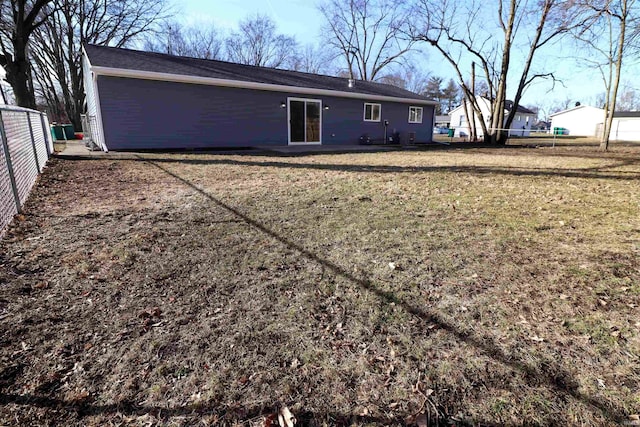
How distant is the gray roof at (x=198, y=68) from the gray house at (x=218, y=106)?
4 cm

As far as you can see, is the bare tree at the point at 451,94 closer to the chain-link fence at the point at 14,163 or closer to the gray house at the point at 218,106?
the gray house at the point at 218,106

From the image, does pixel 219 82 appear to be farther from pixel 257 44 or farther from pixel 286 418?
pixel 257 44

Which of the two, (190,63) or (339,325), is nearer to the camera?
(339,325)

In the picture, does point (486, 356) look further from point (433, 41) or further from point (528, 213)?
point (433, 41)

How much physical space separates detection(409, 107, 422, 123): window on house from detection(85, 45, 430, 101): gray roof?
1.76 metres

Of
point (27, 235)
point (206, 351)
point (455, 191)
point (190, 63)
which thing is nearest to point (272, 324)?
point (206, 351)

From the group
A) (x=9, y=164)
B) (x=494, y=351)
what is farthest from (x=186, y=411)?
(x=9, y=164)

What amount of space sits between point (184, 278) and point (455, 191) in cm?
500

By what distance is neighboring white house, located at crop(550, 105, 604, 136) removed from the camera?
42322mm

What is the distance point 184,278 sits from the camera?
8.95 feet

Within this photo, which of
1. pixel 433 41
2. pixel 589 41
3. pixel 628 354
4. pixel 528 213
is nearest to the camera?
pixel 628 354

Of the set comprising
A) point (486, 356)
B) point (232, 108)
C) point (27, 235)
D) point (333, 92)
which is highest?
point (333, 92)

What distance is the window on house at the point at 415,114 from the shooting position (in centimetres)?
1902

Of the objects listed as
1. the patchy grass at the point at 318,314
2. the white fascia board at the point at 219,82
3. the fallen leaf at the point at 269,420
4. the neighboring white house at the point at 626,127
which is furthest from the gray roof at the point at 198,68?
the neighboring white house at the point at 626,127
